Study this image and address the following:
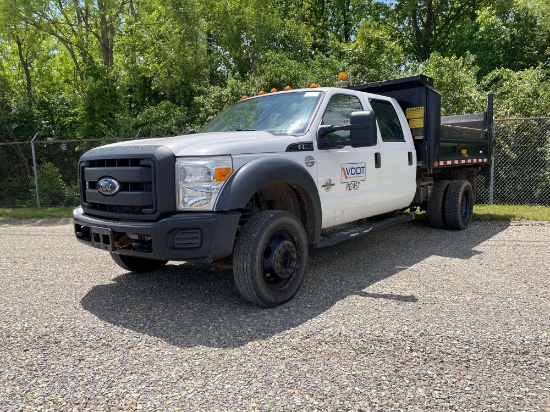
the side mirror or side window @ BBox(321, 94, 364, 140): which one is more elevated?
side window @ BBox(321, 94, 364, 140)

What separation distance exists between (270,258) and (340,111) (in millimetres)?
2018

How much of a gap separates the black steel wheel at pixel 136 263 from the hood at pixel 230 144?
1.46m

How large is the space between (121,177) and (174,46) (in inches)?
501

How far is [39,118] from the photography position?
16281 millimetres

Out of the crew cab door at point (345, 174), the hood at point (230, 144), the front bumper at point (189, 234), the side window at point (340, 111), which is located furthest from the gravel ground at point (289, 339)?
the side window at point (340, 111)

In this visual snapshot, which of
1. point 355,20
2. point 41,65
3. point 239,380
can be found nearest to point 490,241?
point 239,380

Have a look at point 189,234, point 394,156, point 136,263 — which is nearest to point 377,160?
point 394,156

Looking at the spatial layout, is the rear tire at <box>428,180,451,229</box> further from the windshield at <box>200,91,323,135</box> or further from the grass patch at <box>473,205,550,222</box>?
the windshield at <box>200,91,323,135</box>

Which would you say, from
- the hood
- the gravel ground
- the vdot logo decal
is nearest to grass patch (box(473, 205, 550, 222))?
the gravel ground

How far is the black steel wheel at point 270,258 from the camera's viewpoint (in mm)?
→ 3887

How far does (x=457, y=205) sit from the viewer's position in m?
7.43

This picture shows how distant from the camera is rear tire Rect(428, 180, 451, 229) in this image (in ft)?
24.7

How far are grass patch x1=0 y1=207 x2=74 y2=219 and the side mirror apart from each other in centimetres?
882

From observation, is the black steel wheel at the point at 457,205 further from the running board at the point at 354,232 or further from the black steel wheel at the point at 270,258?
the black steel wheel at the point at 270,258
